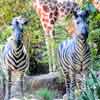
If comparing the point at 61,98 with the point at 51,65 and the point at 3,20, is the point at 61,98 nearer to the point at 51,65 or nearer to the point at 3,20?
the point at 51,65

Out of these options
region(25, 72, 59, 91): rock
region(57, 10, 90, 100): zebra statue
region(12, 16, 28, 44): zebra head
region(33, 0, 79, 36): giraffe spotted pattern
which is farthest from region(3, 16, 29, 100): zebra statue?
region(33, 0, 79, 36): giraffe spotted pattern

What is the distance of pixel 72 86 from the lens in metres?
5.11

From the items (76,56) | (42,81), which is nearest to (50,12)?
(42,81)

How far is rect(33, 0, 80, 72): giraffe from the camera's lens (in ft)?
23.2

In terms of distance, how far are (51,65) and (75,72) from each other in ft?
5.95

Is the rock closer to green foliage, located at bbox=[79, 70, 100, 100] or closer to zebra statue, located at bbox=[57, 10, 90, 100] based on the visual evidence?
zebra statue, located at bbox=[57, 10, 90, 100]

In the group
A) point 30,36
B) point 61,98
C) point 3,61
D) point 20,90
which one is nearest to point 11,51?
point 3,61

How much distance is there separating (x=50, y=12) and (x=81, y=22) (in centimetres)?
251

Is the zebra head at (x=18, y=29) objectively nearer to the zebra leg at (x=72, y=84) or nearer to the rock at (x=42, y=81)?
the zebra leg at (x=72, y=84)

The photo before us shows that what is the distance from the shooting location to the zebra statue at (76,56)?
4.85 metres

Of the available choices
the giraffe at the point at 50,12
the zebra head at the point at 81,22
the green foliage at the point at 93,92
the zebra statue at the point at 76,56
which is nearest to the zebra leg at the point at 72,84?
the zebra statue at the point at 76,56

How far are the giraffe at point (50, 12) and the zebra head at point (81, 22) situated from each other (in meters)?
2.04

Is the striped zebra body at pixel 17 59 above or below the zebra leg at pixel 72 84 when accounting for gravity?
above

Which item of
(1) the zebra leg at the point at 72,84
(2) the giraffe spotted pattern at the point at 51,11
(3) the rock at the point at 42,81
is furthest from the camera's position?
(2) the giraffe spotted pattern at the point at 51,11
